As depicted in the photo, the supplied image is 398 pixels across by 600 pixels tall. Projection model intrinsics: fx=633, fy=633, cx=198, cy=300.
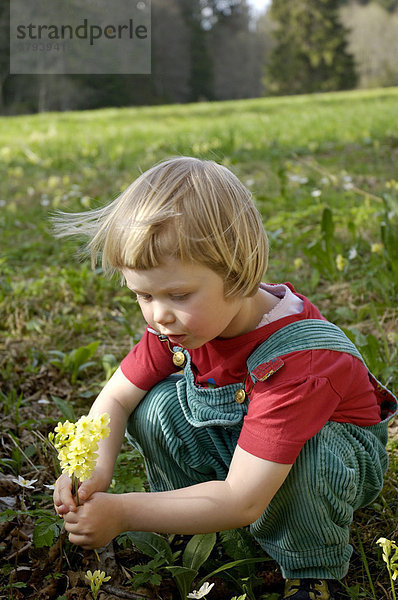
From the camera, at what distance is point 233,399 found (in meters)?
1.73

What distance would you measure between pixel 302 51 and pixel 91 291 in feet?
153

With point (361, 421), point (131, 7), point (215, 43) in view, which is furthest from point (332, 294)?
point (215, 43)

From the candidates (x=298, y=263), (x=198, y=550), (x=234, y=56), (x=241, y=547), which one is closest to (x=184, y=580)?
(x=198, y=550)

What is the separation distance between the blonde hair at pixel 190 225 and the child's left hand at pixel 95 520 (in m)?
0.55

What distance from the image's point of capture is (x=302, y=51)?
1806 inches

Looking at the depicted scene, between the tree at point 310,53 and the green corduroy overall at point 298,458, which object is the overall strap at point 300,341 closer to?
the green corduroy overall at point 298,458

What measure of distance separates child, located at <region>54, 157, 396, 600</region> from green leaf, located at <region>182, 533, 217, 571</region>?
14 cm

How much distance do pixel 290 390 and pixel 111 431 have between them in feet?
1.91

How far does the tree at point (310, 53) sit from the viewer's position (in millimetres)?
44938

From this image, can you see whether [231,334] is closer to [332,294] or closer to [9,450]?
[9,450]

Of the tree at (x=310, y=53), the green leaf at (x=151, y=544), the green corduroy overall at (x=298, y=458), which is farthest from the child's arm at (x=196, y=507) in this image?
the tree at (x=310, y=53)

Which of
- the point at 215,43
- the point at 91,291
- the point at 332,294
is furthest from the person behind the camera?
the point at 215,43

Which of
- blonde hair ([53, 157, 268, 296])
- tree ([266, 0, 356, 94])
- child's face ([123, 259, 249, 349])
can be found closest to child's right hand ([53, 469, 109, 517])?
child's face ([123, 259, 249, 349])

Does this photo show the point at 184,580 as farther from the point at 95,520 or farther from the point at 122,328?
the point at 122,328
